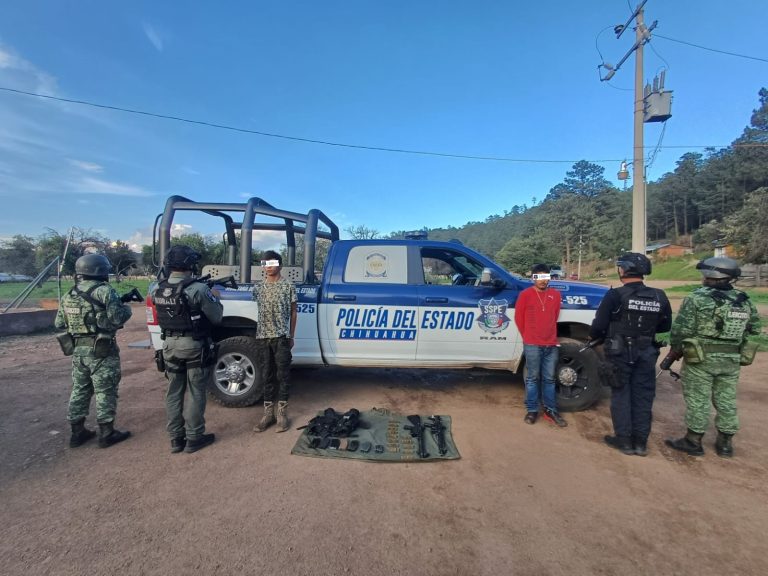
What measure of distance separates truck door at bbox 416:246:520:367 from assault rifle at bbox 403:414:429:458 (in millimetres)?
745

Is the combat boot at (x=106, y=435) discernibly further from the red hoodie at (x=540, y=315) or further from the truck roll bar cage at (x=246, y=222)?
the red hoodie at (x=540, y=315)

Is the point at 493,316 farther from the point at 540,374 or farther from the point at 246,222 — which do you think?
the point at 246,222

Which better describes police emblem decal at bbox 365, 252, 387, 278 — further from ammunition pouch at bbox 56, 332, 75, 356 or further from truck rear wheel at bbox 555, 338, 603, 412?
ammunition pouch at bbox 56, 332, 75, 356

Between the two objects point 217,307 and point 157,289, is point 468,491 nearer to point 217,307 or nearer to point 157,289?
point 217,307

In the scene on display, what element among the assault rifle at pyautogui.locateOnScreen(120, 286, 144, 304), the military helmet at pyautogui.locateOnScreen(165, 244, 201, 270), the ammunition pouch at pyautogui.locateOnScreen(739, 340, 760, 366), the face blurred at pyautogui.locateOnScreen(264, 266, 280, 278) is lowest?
the ammunition pouch at pyautogui.locateOnScreen(739, 340, 760, 366)

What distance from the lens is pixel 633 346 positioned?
3223 mm

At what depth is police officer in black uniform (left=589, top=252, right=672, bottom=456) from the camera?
323 cm

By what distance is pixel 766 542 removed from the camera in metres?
2.22

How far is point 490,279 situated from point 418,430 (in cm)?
174

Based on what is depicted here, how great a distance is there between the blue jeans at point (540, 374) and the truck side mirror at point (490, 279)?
718 millimetres

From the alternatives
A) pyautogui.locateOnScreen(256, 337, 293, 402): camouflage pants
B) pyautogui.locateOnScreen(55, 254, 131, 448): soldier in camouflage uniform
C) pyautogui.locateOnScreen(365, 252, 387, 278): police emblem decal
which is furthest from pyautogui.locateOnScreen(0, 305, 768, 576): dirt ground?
pyautogui.locateOnScreen(365, 252, 387, 278): police emblem decal

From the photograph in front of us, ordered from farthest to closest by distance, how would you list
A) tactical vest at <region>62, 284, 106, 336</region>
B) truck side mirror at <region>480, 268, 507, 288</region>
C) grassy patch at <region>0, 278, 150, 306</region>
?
grassy patch at <region>0, 278, 150, 306</region> → truck side mirror at <region>480, 268, 507, 288</region> → tactical vest at <region>62, 284, 106, 336</region>

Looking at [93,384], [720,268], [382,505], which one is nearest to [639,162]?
[720,268]

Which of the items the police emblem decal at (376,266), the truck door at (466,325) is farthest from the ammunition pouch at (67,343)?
the truck door at (466,325)
